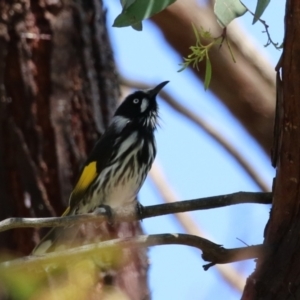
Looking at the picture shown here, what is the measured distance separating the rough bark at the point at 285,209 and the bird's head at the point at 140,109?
1.85 m

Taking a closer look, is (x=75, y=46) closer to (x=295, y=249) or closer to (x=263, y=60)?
(x=263, y=60)

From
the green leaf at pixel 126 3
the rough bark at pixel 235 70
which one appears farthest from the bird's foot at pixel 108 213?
the rough bark at pixel 235 70

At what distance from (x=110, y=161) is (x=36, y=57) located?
1.84 ft

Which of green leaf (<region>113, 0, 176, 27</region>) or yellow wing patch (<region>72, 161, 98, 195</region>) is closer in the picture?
green leaf (<region>113, 0, 176, 27</region>)

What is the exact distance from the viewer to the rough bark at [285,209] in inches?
64.4

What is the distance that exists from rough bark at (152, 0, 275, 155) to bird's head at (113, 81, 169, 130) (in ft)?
0.91

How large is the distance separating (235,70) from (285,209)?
2.18 m

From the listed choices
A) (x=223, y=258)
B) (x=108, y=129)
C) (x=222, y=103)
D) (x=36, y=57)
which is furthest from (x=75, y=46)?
(x=223, y=258)

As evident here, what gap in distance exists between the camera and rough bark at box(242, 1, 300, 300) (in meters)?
1.64

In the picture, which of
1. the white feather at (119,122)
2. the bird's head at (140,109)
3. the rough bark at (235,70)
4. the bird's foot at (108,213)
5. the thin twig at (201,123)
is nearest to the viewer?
the bird's foot at (108,213)

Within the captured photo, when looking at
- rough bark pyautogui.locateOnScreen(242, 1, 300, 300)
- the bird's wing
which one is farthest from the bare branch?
the bird's wing

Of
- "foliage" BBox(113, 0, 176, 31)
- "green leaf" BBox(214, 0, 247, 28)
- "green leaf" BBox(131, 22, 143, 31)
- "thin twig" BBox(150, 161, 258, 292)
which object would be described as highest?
"green leaf" BBox(214, 0, 247, 28)

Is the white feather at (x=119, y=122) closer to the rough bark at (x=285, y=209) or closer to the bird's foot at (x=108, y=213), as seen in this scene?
the bird's foot at (x=108, y=213)

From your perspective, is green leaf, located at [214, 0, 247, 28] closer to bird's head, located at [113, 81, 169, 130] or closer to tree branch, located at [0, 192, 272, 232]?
tree branch, located at [0, 192, 272, 232]
